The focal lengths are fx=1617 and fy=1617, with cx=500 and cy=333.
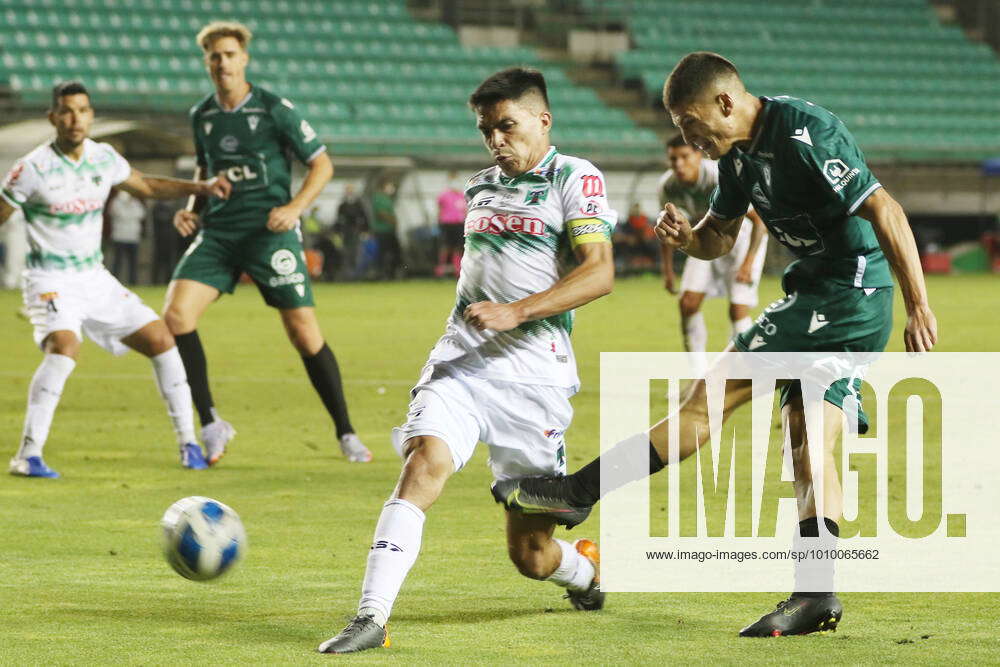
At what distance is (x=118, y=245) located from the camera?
1092 inches

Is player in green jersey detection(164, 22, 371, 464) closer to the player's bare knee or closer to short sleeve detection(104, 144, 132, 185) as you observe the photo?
short sleeve detection(104, 144, 132, 185)

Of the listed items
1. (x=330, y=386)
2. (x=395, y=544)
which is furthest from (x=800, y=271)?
(x=330, y=386)

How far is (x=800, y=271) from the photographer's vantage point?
4977 millimetres

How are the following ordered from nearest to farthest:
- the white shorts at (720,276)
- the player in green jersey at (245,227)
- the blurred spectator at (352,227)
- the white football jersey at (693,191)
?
1. the player in green jersey at (245,227)
2. the white football jersey at (693,191)
3. the white shorts at (720,276)
4. the blurred spectator at (352,227)

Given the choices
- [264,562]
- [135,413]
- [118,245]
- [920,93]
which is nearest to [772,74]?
[920,93]

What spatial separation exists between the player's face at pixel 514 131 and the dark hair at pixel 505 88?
0.06 ft

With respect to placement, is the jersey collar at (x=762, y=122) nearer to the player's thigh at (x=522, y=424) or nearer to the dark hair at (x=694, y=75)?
the dark hair at (x=694, y=75)

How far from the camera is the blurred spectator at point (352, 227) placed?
29391 mm

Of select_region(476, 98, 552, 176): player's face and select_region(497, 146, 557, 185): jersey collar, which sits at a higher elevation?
select_region(476, 98, 552, 176): player's face

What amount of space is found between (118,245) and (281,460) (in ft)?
64.9

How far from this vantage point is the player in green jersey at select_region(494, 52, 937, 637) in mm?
4629

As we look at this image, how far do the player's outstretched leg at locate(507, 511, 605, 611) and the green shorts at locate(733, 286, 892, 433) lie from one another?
2.78 feet

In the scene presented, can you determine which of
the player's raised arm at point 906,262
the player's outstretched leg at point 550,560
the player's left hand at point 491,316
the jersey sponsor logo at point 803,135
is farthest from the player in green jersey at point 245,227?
the player's raised arm at point 906,262

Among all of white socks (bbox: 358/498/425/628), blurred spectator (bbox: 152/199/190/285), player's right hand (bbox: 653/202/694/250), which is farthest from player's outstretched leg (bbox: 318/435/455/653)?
blurred spectator (bbox: 152/199/190/285)
